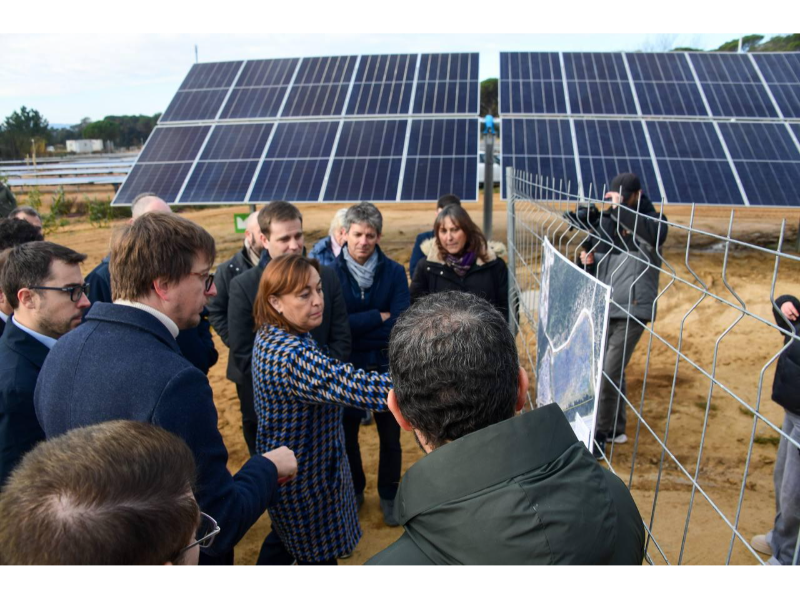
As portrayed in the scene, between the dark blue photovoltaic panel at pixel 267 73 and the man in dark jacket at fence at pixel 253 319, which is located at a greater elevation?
the dark blue photovoltaic panel at pixel 267 73

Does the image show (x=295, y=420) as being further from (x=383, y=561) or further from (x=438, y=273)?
(x=438, y=273)

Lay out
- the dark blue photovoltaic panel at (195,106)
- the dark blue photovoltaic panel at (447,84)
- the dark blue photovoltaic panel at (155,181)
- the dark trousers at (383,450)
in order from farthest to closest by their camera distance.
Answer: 1. the dark blue photovoltaic panel at (195,106)
2. the dark blue photovoltaic panel at (447,84)
3. the dark blue photovoltaic panel at (155,181)
4. the dark trousers at (383,450)

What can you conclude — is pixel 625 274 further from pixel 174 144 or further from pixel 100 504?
pixel 174 144

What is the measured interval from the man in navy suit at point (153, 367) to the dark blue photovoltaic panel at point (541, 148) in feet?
20.6

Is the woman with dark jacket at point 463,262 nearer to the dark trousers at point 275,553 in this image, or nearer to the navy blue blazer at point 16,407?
the dark trousers at point 275,553

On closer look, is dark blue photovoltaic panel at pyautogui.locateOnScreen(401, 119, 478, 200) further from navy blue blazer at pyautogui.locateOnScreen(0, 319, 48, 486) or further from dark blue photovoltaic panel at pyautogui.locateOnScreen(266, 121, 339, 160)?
navy blue blazer at pyautogui.locateOnScreen(0, 319, 48, 486)

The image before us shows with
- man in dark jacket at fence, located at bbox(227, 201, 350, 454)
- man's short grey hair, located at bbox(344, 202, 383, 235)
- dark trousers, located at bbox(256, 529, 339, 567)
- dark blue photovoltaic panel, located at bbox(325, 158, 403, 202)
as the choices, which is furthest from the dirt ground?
dark blue photovoltaic panel, located at bbox(325, 158, 403, 202)

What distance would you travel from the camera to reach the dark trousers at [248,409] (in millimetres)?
3346

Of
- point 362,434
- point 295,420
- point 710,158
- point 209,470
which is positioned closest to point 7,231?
point 295,420

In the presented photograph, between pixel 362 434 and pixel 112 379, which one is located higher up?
pixel 112 379

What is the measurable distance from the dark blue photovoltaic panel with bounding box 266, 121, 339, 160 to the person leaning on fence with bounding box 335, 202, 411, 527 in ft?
17.2

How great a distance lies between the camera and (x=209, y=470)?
1.65m

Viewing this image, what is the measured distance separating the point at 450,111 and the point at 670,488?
21.4ft

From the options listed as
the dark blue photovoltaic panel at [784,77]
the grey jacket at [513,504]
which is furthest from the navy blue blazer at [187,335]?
the dark blue photovoltaic panel at [784,77]
